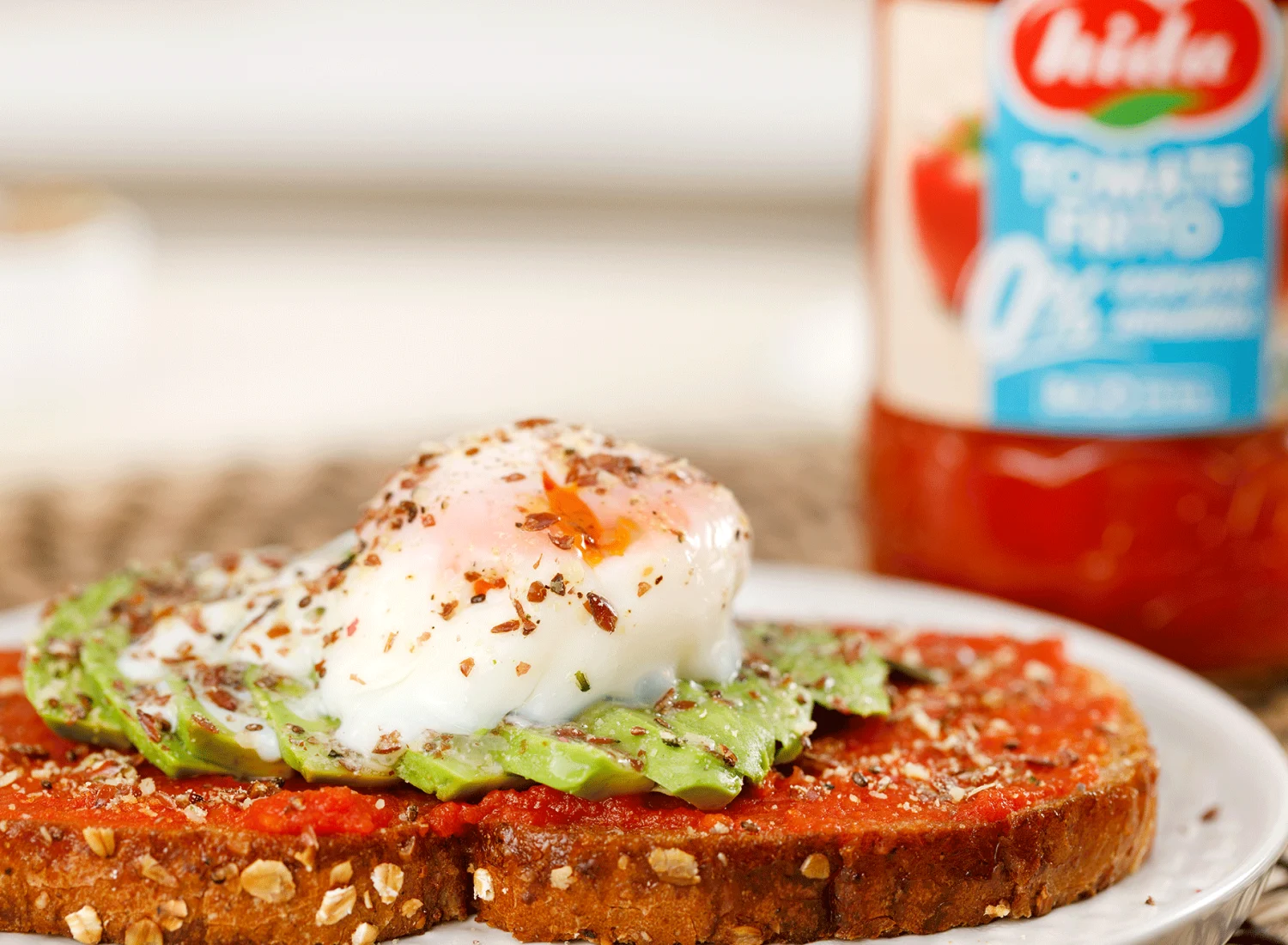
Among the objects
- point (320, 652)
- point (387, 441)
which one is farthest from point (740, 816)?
point (387, 441)

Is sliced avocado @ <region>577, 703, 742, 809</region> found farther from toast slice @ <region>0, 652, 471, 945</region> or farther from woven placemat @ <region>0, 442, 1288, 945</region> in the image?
woven placemat @ <region>0, 442, 1288, 945</region>

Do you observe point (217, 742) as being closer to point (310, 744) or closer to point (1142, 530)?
point (310, 744)

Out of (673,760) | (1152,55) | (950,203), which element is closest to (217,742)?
(673,760)

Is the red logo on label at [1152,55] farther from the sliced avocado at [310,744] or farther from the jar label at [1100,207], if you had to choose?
the sliced avocado at [310,744]

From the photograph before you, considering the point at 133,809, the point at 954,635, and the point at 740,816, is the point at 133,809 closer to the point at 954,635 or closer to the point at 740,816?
the point at 740,816

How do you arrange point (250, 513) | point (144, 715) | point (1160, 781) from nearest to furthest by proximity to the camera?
point (144, 715) → point (1160, 781) → point (250, 513)

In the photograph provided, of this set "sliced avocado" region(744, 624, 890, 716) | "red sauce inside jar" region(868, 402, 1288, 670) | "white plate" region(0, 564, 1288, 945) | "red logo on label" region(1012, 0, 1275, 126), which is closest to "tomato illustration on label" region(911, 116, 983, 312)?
"red logo on label" region(1012, 0, 1275, 126)
